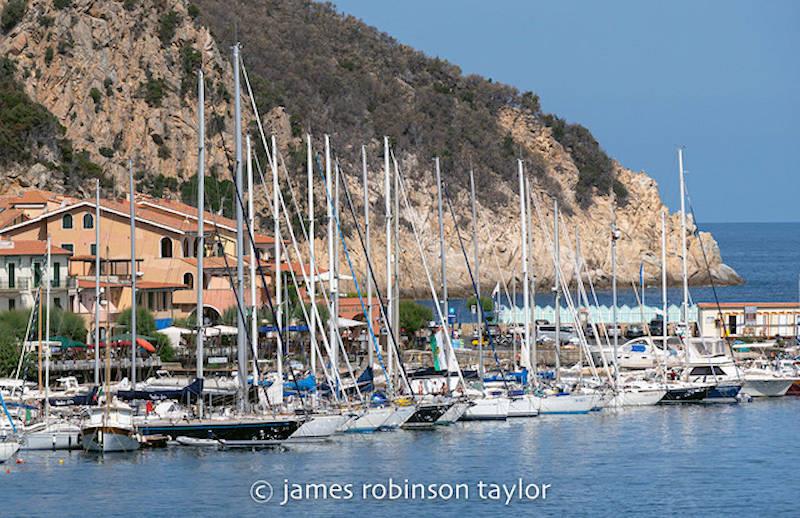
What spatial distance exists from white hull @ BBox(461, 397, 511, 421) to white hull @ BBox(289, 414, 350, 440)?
724 cm

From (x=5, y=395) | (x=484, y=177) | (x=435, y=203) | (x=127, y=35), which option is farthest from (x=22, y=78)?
(x=5, y=395)

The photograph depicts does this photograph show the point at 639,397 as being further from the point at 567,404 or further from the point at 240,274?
the point at 240,274

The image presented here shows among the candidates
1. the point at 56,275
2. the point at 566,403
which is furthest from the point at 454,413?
the point at 56,275

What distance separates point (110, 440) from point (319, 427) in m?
5.41

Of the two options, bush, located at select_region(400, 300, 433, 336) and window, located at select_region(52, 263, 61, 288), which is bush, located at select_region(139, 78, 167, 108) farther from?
window, located at select_region(52, 263, 61, 288)

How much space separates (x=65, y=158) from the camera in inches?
3880

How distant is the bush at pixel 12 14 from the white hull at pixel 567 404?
6314 cm

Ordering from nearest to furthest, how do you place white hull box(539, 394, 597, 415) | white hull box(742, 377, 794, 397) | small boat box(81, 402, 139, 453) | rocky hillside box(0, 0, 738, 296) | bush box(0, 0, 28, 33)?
small boat box(81, 402, 139, 453) < white hull box(539, 394, 597, 415) < white hull box(742, 377, 794, 397) < rocky hillside box(0, 0, 738, 296) < bush box(0, 0, 28, 33)

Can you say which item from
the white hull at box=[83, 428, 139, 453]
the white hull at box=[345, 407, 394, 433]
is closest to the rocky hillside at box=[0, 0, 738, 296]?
the white hull at box=[345, 407, 394, 433]

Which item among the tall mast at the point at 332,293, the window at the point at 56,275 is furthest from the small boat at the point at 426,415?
the window at the point at 56,275

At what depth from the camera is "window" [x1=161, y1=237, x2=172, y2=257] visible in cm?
7323

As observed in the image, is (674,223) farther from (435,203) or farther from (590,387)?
(590,387)

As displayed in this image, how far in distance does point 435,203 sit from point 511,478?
3430 inches

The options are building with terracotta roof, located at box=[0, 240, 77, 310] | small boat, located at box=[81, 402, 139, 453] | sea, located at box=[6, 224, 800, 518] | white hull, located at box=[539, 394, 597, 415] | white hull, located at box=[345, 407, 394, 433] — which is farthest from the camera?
building with terracotta roof, located at box=[0, 240, 77, 310]
